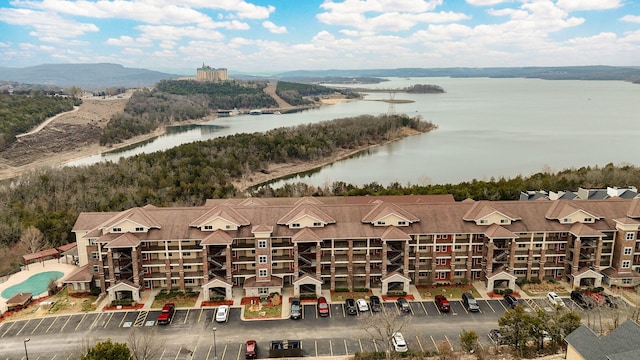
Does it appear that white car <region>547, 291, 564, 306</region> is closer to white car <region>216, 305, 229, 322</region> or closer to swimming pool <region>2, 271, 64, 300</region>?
white car <region>216, 305, 229, 322</region>

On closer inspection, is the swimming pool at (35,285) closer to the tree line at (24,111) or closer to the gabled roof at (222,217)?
the gabled roof at (222,217)

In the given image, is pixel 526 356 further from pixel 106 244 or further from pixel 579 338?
pixel 106 244

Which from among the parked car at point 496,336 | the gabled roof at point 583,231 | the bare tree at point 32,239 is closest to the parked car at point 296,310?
the parked car at point 496,336

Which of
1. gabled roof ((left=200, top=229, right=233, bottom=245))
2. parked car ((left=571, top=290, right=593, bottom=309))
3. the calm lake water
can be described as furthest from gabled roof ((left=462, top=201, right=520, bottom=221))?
the calm lake water

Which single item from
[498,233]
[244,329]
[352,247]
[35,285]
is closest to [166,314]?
[244,329]

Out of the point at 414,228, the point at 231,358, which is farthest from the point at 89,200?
the point at 414,228

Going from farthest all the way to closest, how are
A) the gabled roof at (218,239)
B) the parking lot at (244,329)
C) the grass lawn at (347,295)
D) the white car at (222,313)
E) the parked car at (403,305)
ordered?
the grass lawn at (347,295)
the gabled roof at (218,239)
the parked car at (403,305)
the white car at (222,313)
the parking lot at (244,329)
